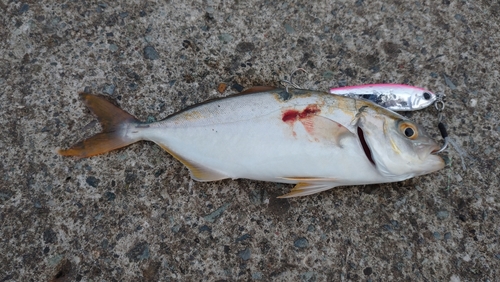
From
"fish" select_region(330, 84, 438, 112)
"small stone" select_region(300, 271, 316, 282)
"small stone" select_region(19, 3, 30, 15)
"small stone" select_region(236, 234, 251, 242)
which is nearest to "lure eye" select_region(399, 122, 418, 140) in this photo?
"fish" select_region(330, 84, 438, 112)

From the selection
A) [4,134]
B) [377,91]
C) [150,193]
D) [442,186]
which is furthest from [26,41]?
[442,186]

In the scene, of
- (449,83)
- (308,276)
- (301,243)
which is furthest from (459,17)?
(308,276)

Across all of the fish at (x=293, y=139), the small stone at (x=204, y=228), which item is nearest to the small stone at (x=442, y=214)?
the fish at (x=293, y=139)

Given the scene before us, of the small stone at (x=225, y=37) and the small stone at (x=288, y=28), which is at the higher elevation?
Answer: the small stone at (x=288, y=28)

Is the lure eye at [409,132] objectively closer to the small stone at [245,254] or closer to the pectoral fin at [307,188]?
the pectoral fin at [307,188]

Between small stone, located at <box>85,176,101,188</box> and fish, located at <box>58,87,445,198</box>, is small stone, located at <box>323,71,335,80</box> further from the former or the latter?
small stone, located at <box>85,176,101,188</box>

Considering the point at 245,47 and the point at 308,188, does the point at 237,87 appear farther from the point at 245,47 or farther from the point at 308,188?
the point at 308,188

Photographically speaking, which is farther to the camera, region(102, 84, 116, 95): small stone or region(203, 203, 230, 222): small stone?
region(102, 84, 116, 95): small stone

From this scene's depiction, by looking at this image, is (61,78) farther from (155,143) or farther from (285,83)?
(285,83)
